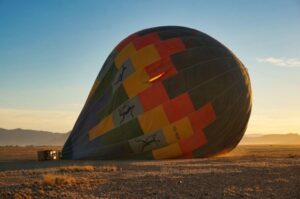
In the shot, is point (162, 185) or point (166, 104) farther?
point (166, 104)

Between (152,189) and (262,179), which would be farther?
(262,179)

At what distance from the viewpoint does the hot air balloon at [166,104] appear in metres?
25.0

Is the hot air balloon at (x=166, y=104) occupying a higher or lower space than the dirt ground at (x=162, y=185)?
higher

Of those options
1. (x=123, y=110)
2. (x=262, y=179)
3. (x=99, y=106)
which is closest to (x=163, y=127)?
(x=123, y=110)

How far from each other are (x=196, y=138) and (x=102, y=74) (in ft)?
27.2

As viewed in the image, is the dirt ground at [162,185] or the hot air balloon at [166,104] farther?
the hot air balloon at [166,104]

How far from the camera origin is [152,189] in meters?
12.7

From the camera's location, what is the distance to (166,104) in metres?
24.9

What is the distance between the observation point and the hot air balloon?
24984 mm

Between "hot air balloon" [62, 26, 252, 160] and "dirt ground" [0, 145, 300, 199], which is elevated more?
"hot air balloon" [62, 26, 252, 160]

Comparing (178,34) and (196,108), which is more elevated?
(178,34)

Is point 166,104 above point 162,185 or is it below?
above

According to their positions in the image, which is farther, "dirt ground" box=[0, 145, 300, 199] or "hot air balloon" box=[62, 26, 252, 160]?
"hot air balloon" box=[62, 26, 252, 160]

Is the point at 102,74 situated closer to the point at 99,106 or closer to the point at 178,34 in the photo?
the point at 99,106
